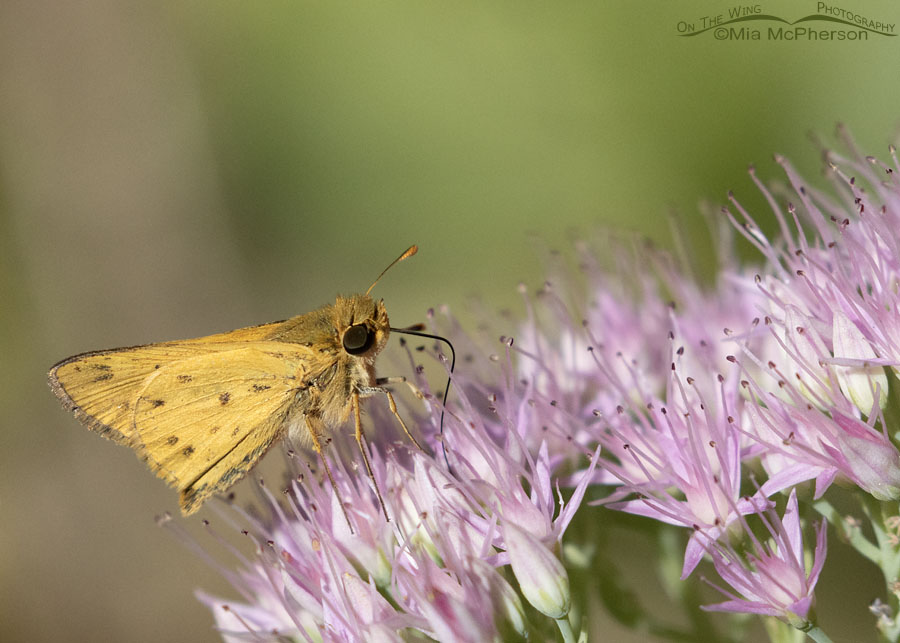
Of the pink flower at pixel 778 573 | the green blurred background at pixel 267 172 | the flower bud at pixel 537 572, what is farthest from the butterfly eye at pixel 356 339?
the green blurred background at pixel 267 172

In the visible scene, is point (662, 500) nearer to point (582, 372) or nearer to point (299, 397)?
point (582, 372)

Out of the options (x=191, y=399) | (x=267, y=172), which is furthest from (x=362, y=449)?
(x=267, y=172)

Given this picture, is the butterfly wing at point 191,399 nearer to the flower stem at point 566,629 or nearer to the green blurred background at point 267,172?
the flower stem at point 566,629

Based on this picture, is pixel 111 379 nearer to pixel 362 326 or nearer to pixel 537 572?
pixel 362 326

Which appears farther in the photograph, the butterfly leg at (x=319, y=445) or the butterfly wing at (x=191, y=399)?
the butterfly wing at (x=191, y=399)

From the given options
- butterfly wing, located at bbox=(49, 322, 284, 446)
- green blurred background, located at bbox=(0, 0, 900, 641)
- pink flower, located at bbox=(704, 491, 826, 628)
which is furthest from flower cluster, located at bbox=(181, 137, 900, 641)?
green blurred background, located at bbox=(0, 0, 900, 641)
